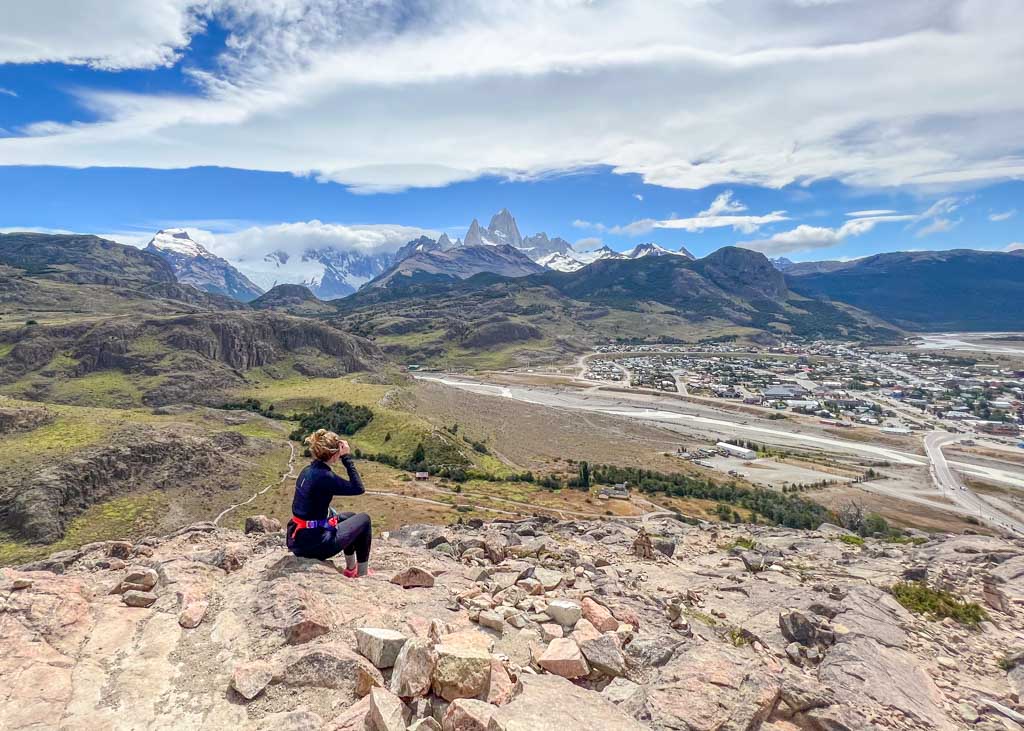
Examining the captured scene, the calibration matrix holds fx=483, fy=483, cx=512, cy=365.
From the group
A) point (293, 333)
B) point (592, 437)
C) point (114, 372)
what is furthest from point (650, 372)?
point (114, 372)

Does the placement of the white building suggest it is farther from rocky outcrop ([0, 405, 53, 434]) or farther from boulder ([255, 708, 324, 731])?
rocky outcrop ([0, 405, 53, 434])

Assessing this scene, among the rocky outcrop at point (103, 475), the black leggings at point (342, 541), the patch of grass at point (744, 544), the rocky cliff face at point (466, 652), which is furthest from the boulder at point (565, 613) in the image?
the rocky outcrop at point (103, 475)

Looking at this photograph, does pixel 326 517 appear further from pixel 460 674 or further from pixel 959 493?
pixel 959 493

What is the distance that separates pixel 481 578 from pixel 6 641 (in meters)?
8.79

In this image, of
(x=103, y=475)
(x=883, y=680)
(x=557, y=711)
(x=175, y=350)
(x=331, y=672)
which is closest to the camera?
(x=557, y=711)

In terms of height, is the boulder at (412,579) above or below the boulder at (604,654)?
below

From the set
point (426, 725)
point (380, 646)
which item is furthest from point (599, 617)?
point (426, 725)

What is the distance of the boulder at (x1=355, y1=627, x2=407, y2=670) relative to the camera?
7.03m

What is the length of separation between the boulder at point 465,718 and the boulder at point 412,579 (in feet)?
18.7

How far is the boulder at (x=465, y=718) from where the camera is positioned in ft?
17.8

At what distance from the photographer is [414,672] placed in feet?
20.6

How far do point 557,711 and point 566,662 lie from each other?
4.49 ft

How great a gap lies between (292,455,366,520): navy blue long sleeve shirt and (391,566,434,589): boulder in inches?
100

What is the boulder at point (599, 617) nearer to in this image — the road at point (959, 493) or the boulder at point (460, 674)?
the boulder at point (460, 674)
